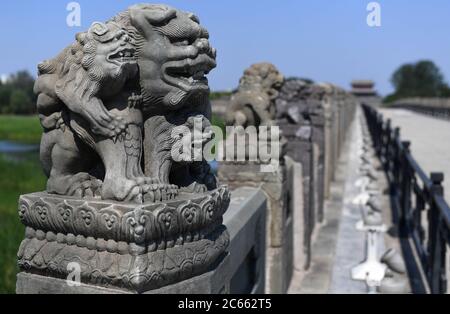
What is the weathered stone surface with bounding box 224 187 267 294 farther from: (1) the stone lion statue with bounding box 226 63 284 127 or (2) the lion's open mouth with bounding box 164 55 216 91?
(2) the lion's open mouth with bounding box 164 55 216 91

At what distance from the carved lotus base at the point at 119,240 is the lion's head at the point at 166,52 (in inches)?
17.4

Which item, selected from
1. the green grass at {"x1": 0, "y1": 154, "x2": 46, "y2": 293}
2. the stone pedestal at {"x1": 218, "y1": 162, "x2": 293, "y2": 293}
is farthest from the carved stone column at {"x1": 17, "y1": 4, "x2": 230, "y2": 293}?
the green grass at {"x1": 0, "y1": 154, "x2": 46, "y2": 293}

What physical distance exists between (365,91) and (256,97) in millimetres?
77870

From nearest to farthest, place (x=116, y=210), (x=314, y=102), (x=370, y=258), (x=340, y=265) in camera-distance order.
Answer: (x=116, y=210) < (x=370, y=258) < (x=340, y=265) < (x=314, y=102)

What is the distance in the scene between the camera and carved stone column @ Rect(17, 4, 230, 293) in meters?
1.98

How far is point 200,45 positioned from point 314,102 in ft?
23.1

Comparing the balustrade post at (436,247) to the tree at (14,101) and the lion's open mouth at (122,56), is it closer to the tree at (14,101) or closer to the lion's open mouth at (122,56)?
the lion's open mouth at (122,56)

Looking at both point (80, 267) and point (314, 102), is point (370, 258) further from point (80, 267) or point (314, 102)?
point (314, 102)

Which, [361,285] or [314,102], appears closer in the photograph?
[361,285]

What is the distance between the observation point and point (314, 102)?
9.05 meters

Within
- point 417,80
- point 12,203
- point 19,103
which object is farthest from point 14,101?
point 417,80

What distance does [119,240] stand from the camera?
6.42 ft

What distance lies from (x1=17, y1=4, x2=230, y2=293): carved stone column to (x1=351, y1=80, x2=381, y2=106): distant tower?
3042 inches
